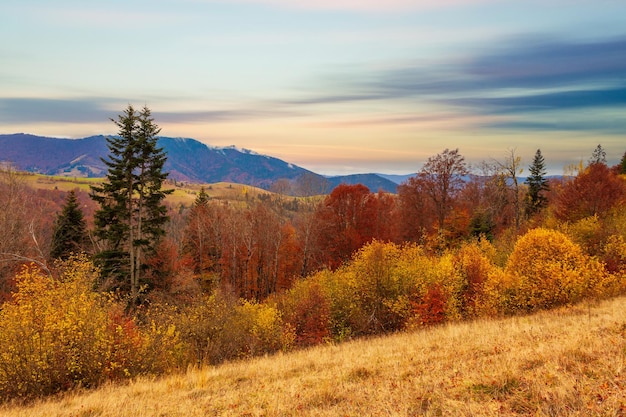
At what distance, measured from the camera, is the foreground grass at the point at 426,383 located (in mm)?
7793

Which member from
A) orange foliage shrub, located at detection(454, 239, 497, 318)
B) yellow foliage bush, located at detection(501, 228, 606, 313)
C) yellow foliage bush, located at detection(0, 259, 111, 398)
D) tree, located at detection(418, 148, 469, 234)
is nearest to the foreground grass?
yellow foliage bush, located at detection(0, 259, 111, 398)

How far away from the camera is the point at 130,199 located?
101 ft

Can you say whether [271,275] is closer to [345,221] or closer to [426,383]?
[345,221]

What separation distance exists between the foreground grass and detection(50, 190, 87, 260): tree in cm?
3543

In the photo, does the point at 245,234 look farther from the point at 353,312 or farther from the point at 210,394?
the point at 210,394

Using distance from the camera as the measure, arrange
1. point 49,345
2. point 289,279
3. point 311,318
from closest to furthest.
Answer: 1. point 49,345
2. point 311,318
3. point 289,279

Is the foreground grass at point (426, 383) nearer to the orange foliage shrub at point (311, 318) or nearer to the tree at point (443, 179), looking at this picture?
the orange foliage shrub at point (311, 318)

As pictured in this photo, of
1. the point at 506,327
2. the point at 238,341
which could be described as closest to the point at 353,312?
the point at 238,341

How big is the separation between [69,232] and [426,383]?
45.5 meters

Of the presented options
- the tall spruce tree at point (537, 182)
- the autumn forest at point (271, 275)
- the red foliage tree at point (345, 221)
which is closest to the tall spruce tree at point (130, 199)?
the autumn forest at point (271, 275)

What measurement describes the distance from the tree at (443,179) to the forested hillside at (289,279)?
163mm

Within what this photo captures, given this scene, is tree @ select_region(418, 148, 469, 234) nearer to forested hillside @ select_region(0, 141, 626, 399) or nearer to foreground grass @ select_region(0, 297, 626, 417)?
forested hillside @ select_region(0, 141, 626, 399)

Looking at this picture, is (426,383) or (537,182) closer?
(426,383)

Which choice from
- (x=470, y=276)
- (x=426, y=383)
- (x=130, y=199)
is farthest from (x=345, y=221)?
(x=426, y=383)
